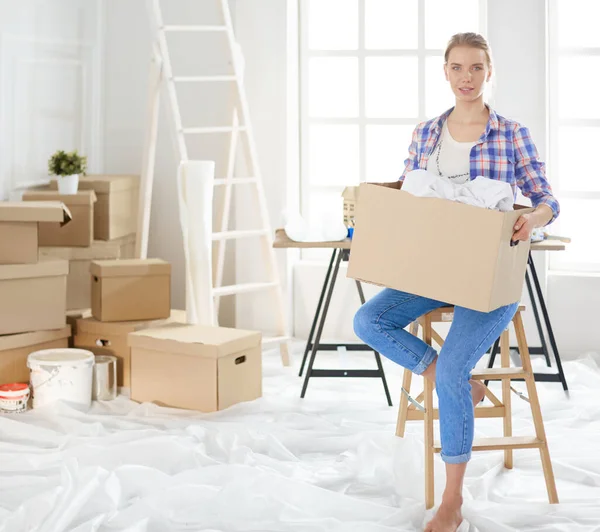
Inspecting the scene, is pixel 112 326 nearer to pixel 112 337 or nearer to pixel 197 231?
pixel 112 337

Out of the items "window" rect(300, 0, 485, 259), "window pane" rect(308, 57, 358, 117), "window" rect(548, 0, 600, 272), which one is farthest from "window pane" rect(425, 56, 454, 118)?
"window" rect(548, 0, 600, 272)

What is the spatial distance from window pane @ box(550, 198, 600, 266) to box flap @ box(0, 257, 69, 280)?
2.53m

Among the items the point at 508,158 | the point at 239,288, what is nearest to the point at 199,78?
the point at 239,288

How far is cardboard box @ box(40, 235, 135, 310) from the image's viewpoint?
4125 mm

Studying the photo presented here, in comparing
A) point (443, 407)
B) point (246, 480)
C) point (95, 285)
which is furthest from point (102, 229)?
point (443, 407)

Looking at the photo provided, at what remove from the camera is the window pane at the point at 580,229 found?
461 cm

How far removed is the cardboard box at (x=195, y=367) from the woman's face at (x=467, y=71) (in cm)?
140

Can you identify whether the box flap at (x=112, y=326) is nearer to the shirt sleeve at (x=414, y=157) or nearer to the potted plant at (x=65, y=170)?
the potted plant at (x=65, y=170)

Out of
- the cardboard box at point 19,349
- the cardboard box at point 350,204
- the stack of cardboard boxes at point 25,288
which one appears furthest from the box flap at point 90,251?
the cardboard box at point 350,204

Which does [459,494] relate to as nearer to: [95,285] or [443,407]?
[443,407]

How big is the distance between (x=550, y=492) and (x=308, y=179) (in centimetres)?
264

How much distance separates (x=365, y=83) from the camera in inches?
188

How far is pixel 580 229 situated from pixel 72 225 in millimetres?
2588

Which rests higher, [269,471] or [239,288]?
[239,288]
